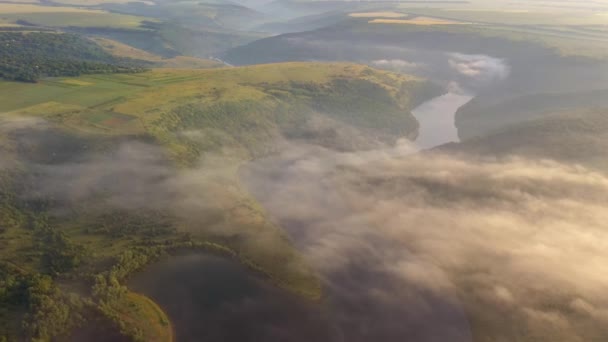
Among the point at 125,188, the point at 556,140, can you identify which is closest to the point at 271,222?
the point at 125,188

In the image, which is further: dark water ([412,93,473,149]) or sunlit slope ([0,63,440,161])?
dark water ([412,93,473,149])

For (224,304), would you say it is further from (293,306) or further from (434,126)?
(434,126)

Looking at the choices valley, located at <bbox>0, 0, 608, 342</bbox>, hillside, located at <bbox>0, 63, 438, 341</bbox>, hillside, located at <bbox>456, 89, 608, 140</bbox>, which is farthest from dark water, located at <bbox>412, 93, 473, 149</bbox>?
hillside, located at <bbox>0, 63, 438, 341</bbox>

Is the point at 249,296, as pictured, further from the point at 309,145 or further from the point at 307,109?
the point at 307,109

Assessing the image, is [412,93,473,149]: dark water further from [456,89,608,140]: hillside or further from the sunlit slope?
the sunlit slope

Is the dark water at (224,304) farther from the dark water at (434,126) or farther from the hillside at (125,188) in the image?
the dark water at (434,126)

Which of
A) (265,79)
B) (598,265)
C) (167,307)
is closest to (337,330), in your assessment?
(167,307)

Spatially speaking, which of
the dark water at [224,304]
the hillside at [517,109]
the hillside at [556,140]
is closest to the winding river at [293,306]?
the dark water at [224,304]
